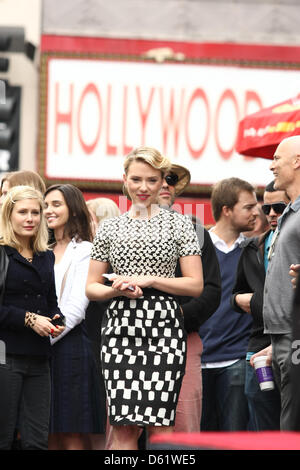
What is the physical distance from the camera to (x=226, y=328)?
7.29 m

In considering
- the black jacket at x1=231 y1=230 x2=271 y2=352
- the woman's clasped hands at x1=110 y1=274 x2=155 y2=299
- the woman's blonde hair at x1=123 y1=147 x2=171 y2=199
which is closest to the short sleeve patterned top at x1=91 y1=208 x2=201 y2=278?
the woman's clasped hands at x1=110 y1=274 x2=155 y2=299

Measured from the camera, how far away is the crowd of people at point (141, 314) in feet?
18.1

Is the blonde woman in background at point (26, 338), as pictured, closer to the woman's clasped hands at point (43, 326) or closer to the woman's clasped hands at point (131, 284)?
the woman's clasped hands at point (43, 326)

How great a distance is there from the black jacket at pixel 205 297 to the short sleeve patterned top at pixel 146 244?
0.66 metres

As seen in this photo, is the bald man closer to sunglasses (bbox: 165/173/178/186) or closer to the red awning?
sunglasses (bbox: 165/173/178/186)

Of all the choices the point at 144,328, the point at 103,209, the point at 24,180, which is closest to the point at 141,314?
the point at 144,328

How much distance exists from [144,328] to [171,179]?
1842 mm

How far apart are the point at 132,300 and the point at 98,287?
0.24 meters

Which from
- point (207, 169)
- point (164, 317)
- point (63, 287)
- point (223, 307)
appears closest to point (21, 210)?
point (63, 287)

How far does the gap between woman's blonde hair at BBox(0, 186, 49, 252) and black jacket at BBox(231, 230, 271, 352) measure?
128 centimetres

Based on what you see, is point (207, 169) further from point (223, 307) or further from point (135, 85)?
point (223, 307)

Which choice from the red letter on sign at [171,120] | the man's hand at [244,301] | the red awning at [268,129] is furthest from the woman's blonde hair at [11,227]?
the red letter on sign at [171,120]

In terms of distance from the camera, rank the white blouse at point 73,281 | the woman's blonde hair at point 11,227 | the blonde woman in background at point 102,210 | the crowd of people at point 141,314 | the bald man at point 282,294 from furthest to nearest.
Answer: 1. the blonde woman in background at point 102,210
2. the white blouse at point 73,281
3. the woman's blonde hair at point 11,227
4. the bald man at point 282,294
5. the crowd of people at point 141,314

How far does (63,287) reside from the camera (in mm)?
6898
